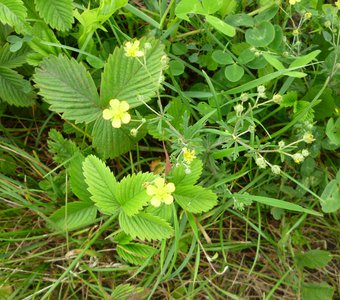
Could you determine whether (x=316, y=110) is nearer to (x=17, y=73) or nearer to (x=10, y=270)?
(x=17, y=73)

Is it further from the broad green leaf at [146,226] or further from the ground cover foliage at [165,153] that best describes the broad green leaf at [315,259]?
Result: the broad green leaf at [146,226]

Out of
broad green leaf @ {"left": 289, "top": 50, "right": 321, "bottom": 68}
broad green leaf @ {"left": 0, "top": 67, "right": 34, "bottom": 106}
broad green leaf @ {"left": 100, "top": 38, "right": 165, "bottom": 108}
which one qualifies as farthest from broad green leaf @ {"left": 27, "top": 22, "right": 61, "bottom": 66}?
broad green leaf @ {"left": 289, "top": 50, "right": 321, "bottom": 68}

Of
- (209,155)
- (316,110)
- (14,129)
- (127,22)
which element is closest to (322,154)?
(316,110)

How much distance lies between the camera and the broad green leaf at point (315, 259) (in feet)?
5.98

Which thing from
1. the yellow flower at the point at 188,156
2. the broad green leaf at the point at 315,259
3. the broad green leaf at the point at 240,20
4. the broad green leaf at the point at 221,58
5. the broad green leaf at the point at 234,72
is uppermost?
the broad green leaf at the point at 240,20

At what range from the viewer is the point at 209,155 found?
1.65 meters

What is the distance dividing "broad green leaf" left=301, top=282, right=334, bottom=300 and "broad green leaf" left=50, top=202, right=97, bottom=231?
987mm

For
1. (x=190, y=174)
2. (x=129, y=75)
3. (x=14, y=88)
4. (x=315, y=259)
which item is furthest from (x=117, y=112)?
(x=315, y=259)

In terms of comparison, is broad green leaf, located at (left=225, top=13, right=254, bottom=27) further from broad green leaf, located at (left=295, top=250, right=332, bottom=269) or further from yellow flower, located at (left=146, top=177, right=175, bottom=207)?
broad green leaf, located at (left=295, top=250, right=332, bottom=269)

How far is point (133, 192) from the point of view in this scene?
1.49 m

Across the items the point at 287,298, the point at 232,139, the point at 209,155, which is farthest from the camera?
the point at 287,298

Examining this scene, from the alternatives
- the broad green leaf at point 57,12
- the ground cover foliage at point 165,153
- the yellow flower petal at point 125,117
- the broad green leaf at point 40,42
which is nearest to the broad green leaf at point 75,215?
the ground cover foliage at point 165,153

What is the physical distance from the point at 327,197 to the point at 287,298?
21.2 inches

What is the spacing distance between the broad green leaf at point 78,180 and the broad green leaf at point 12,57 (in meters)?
0.43
